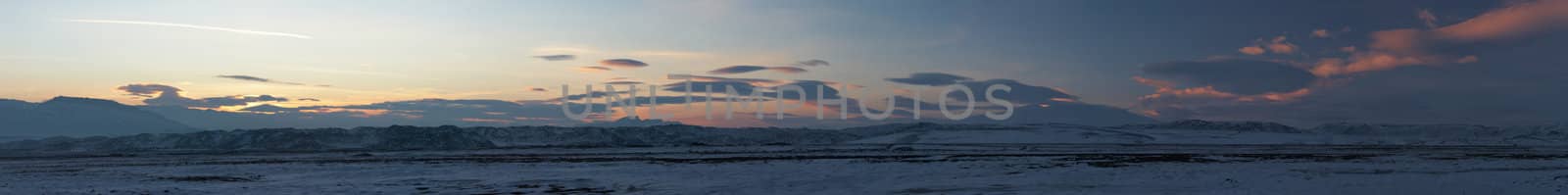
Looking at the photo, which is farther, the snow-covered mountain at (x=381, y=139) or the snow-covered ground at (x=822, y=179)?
the snow-covered mountain at (x=381, y=139)

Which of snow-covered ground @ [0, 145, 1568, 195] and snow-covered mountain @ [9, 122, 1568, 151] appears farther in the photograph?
snow-covered mountain @ [9, 122, 1568, 151]

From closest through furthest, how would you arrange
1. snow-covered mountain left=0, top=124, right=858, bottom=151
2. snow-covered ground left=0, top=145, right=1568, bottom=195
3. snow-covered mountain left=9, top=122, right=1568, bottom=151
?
snow-covered ground left=0, top=145, right=1568, bottom=195 → snow-covered mountain left=0, top=124, right=858, bottom=151 → snow-covered mountain left=9, top=122, right=1568, bottom=151

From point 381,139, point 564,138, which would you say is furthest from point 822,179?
point 564,138

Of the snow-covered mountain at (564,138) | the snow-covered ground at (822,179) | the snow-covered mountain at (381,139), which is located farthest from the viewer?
the snow-covered mountain at (564,138)

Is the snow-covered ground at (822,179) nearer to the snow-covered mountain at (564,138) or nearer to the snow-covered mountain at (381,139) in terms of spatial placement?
the snow-covered mountain at (381,139)

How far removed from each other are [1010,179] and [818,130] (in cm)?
12418

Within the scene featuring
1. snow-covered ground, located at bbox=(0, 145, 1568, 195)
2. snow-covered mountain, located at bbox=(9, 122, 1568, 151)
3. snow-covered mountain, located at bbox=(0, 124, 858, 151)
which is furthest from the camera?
snow-covered mountain, located at bbox=(9, 122, 1568, 151)

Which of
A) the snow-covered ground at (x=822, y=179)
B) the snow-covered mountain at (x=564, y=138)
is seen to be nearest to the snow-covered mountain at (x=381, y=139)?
the snow-covered mountain at (x=564, y=138)

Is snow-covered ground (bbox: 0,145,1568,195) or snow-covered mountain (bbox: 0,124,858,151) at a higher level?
snow-covered mountain (bbox: 0,124,858,151)

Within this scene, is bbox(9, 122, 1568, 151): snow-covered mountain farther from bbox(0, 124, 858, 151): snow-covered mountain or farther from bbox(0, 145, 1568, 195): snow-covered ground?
bbox(0, 145, 1568, 195): snow-covered ground

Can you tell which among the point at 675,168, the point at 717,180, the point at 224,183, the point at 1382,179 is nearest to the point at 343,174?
the point at 224,183

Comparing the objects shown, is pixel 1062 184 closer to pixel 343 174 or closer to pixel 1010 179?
pixel 1010 179

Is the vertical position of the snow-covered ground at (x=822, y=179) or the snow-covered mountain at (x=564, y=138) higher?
the snow-covered mountain at (x=564, y=138)

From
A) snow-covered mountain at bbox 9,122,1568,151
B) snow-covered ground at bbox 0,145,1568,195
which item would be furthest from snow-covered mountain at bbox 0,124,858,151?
snow-covered ground at bbox 0,145,1568,195
